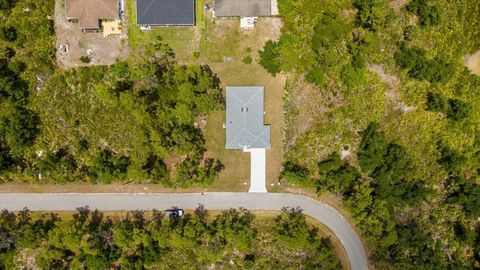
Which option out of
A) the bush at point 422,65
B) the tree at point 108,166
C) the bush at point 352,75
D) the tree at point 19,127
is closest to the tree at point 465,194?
the bush at point 422,65

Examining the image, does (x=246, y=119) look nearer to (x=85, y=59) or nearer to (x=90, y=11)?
(x=85, y=59)

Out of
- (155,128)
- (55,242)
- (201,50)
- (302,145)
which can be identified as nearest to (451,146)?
(302,145)

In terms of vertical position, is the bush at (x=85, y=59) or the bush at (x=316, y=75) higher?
the bush at (x=85, y=59)

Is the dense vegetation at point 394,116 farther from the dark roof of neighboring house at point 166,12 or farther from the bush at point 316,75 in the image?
the dark roof of neighboring house at point 166,12

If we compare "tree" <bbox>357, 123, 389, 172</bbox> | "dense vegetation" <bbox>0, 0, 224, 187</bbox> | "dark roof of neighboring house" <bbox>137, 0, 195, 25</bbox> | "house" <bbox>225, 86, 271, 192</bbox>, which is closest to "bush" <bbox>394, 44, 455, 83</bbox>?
"tree" <bbox>357, 123, 389, 172</bbox>

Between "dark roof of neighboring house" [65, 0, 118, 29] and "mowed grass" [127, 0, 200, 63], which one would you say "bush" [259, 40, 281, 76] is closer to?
"mowed grass" [127, 0, 200, 63]

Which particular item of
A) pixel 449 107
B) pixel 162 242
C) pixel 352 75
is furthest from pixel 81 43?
pixel 449 107
